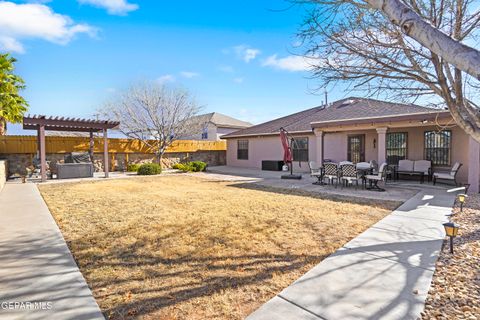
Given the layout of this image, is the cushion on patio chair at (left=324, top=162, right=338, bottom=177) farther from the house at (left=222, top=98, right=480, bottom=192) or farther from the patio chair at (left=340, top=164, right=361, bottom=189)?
the house at (left=222, top=98, right=480, bottom=192)

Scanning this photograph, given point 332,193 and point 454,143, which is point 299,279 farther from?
point 454,143

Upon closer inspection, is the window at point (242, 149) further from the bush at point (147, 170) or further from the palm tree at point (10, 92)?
the palm tree at point (10, 92)

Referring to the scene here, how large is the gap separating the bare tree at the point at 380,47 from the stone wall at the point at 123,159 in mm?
16577

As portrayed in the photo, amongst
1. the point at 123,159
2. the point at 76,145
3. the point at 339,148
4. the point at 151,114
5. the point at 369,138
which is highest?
the point at 151,114

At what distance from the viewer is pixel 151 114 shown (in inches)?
720

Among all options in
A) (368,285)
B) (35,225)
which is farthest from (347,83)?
(35,225)

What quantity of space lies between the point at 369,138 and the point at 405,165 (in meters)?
2.37

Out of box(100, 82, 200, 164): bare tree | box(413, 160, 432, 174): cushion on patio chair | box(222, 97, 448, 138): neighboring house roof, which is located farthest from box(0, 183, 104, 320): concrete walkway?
box(100, 82, 200, 164): bare tree

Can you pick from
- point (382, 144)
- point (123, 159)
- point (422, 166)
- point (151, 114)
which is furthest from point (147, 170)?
point (422, 166)

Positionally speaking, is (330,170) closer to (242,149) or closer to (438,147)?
(438,147)

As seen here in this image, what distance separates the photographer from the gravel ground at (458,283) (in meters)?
2.44

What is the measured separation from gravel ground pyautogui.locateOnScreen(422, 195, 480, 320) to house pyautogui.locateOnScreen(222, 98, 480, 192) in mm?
3363

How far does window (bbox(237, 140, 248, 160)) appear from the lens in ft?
67.7

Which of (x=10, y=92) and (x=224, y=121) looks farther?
(x=224, y=121)
